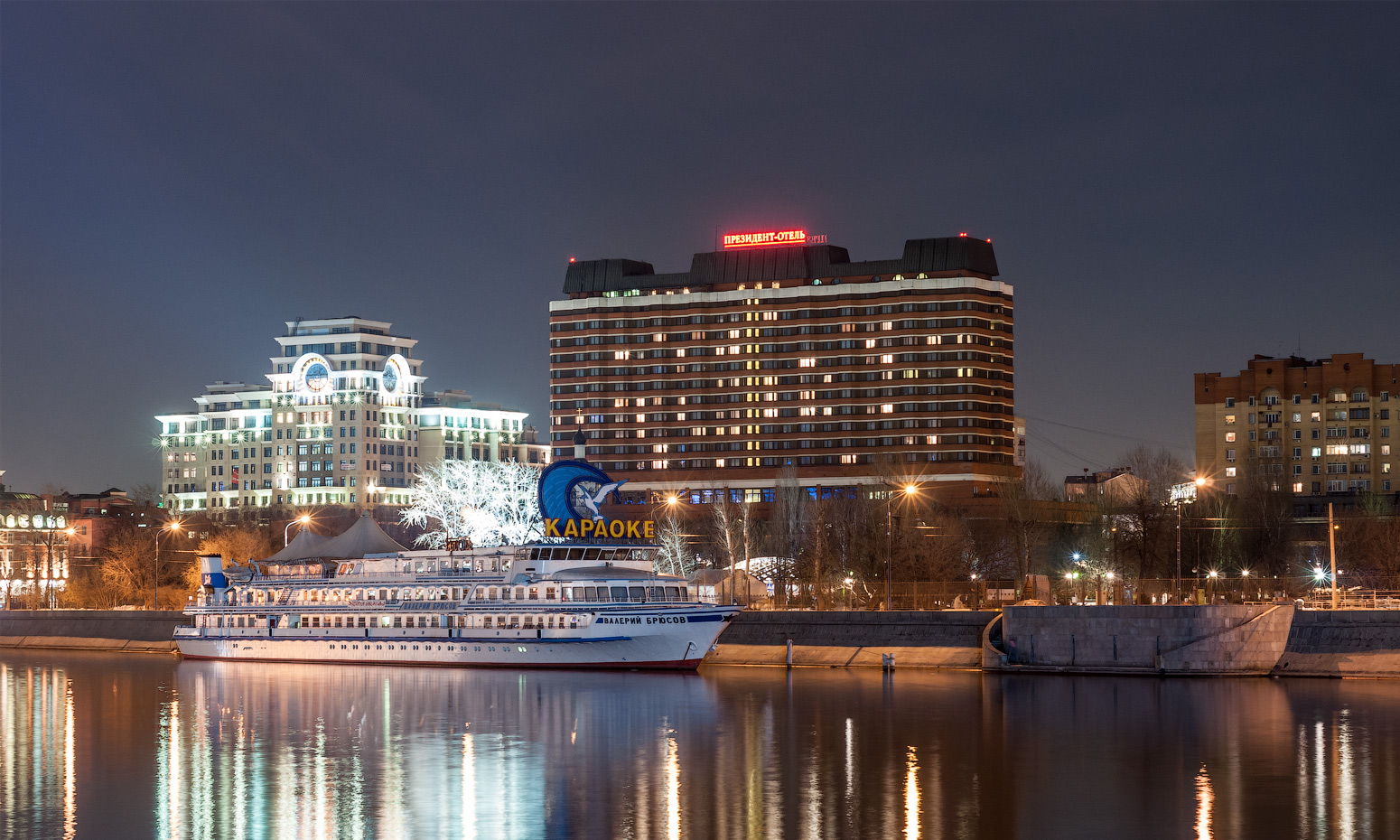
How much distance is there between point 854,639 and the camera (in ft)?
286

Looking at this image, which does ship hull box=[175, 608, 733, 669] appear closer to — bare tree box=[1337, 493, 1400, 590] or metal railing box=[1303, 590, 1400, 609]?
metal railing box=[1303, 590, 1400, 609]

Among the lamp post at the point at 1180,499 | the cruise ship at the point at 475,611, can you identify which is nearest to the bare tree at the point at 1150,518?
the lamp post at the point at 1180,499

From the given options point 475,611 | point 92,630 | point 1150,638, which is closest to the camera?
point 1150,638

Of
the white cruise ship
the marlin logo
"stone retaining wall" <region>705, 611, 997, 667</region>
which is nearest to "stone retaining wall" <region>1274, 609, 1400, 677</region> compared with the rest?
"stone retaining wall" <region>705, 611, 997, 667</region>

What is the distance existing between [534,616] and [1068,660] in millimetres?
31175

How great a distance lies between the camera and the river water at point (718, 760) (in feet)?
124

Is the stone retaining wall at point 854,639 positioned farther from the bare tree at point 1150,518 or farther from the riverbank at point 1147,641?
the bare tree at point 1150,518

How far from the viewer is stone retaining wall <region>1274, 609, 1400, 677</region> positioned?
245 feet

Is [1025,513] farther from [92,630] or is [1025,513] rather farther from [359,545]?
[92,630]

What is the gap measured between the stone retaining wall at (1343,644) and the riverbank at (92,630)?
79.4 m

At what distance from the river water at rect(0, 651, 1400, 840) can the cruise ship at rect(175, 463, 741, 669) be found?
9251 mm

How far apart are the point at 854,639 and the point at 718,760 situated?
132ft

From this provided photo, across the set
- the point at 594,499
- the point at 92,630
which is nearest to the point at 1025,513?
the point at 594,499

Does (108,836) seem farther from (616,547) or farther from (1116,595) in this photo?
(1116,595)
